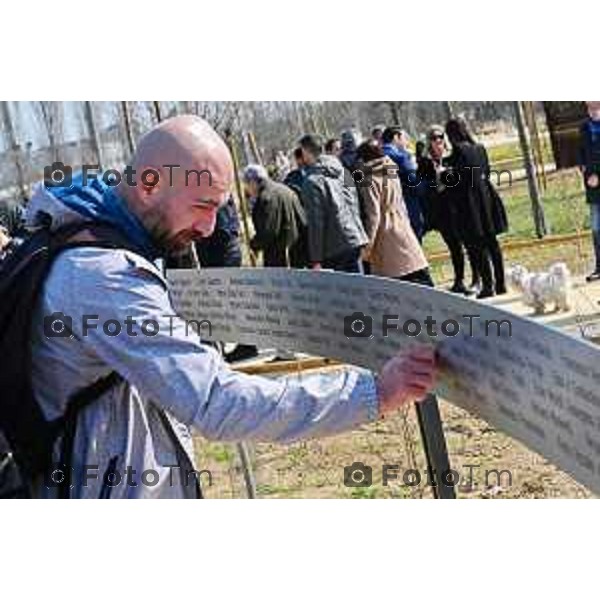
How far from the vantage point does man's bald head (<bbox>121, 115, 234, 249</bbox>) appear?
1762 millimetres

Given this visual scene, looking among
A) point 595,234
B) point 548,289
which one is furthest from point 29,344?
point 595,234

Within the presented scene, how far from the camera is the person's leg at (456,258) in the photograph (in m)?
6.31

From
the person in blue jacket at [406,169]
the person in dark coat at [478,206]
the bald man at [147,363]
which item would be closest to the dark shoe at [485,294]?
the person in dark coat at [478,206]

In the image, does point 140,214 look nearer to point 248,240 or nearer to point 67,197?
point 67,197

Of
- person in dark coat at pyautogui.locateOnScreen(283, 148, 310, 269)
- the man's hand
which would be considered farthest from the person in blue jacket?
the man's hand

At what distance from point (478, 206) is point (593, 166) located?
73 centimetres

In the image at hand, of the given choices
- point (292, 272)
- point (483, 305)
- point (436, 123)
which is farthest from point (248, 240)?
point (483, 305)

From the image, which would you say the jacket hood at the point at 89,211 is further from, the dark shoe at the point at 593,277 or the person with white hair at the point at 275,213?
the dark shoe at the point at 593,277

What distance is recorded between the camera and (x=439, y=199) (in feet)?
19.1

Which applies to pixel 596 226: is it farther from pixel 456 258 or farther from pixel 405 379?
pixel 405 379
